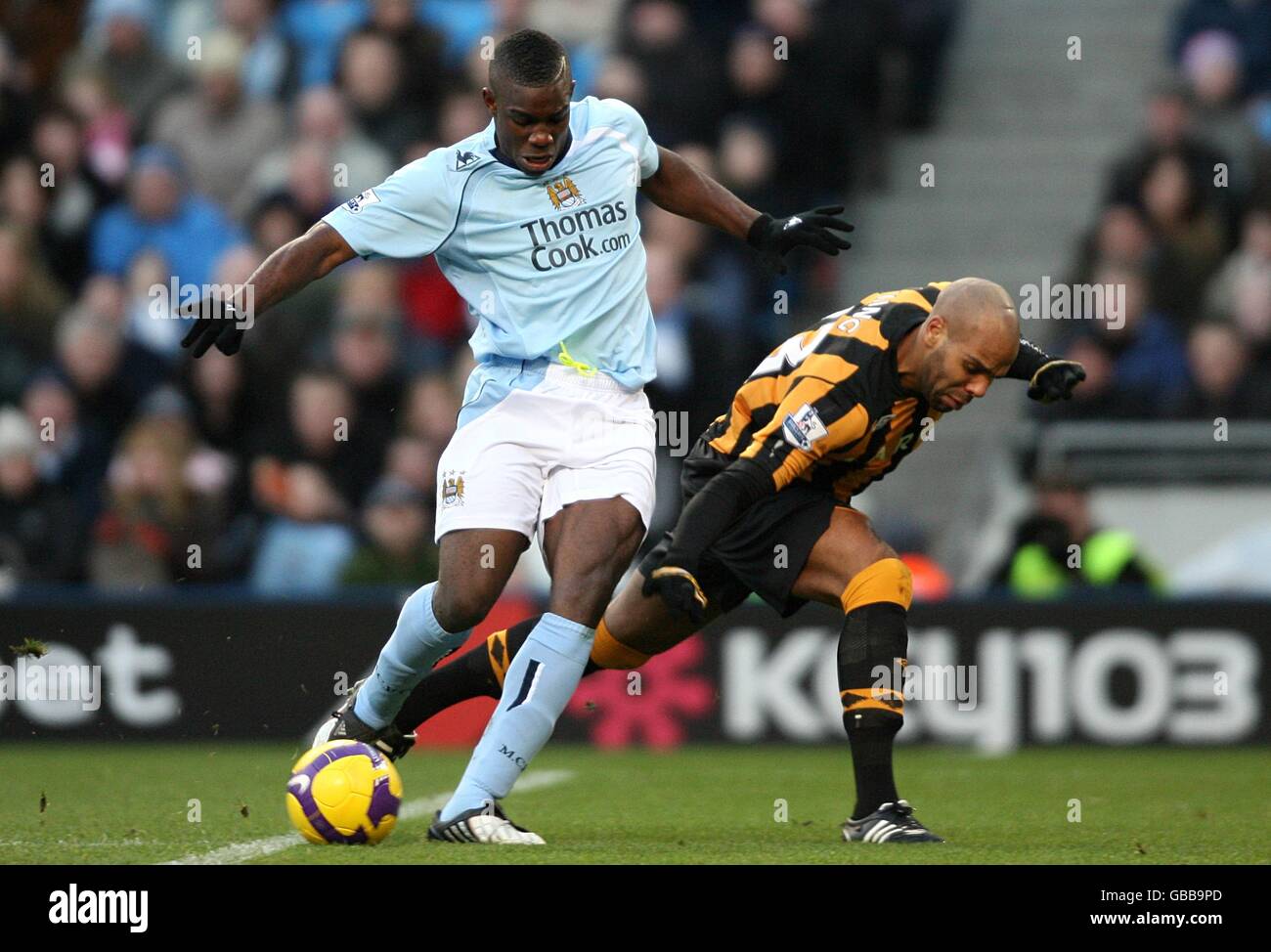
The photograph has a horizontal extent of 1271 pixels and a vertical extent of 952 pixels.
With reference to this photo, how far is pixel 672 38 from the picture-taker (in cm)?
1216

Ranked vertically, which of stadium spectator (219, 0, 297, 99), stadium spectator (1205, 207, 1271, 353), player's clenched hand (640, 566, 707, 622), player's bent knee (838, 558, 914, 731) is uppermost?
stadium spectator (219, 0, 297, 99)

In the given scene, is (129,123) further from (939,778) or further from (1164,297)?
(939,778)

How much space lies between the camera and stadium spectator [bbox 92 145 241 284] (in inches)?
485

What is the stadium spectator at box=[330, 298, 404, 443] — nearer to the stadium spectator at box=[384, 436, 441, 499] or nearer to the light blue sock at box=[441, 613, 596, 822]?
the stadium spectator at box=[384, 436, 441, 499]

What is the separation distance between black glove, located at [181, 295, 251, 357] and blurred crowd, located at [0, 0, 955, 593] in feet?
16.1

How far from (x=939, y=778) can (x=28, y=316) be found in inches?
241

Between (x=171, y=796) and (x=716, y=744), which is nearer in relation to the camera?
(x=171, y=796)

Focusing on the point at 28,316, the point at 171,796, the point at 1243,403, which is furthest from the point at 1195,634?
the point at 28,316

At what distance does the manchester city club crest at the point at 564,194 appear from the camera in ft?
20.7

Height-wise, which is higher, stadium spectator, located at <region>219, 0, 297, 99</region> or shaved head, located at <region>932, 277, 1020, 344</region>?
stadium spectator, located at <region>219, 0, 297, 99</region>

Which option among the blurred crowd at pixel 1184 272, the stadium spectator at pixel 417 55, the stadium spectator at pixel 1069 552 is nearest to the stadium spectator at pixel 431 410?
the stadium spectator at pixel 417 55

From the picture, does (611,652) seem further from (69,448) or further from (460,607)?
(69,448)

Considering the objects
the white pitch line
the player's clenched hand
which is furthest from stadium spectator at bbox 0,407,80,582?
the player's clenched hand

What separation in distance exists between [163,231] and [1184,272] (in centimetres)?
572
